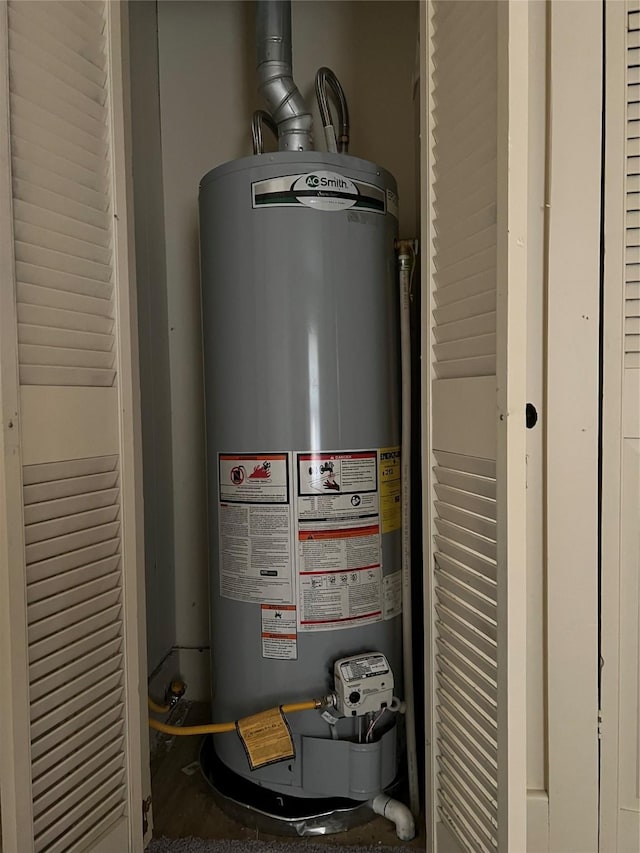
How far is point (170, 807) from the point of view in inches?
57.1

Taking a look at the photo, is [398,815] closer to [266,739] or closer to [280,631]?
[266,739]

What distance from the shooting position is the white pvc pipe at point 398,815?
4.33 feet

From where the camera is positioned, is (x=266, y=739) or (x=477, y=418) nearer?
(x=477, y=418)

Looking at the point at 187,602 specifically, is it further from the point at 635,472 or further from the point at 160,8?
the point at 160,8

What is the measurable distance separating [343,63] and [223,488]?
1261 millimetres

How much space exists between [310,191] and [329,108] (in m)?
0.43

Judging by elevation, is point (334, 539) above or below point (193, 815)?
above

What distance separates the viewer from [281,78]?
1.56m

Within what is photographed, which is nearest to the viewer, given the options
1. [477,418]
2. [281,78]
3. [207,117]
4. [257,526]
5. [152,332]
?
[477,418]

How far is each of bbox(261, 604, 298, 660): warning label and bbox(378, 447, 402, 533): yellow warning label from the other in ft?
0.91

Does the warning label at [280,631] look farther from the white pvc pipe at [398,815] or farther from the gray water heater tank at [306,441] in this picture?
the white pvc pipe at [398,815]

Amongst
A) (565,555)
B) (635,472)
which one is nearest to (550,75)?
(635,472)

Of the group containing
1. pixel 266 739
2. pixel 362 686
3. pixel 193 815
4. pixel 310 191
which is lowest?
pixel 193 815

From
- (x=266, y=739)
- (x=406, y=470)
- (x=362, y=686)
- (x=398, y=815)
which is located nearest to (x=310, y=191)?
(x=406, y=470)
